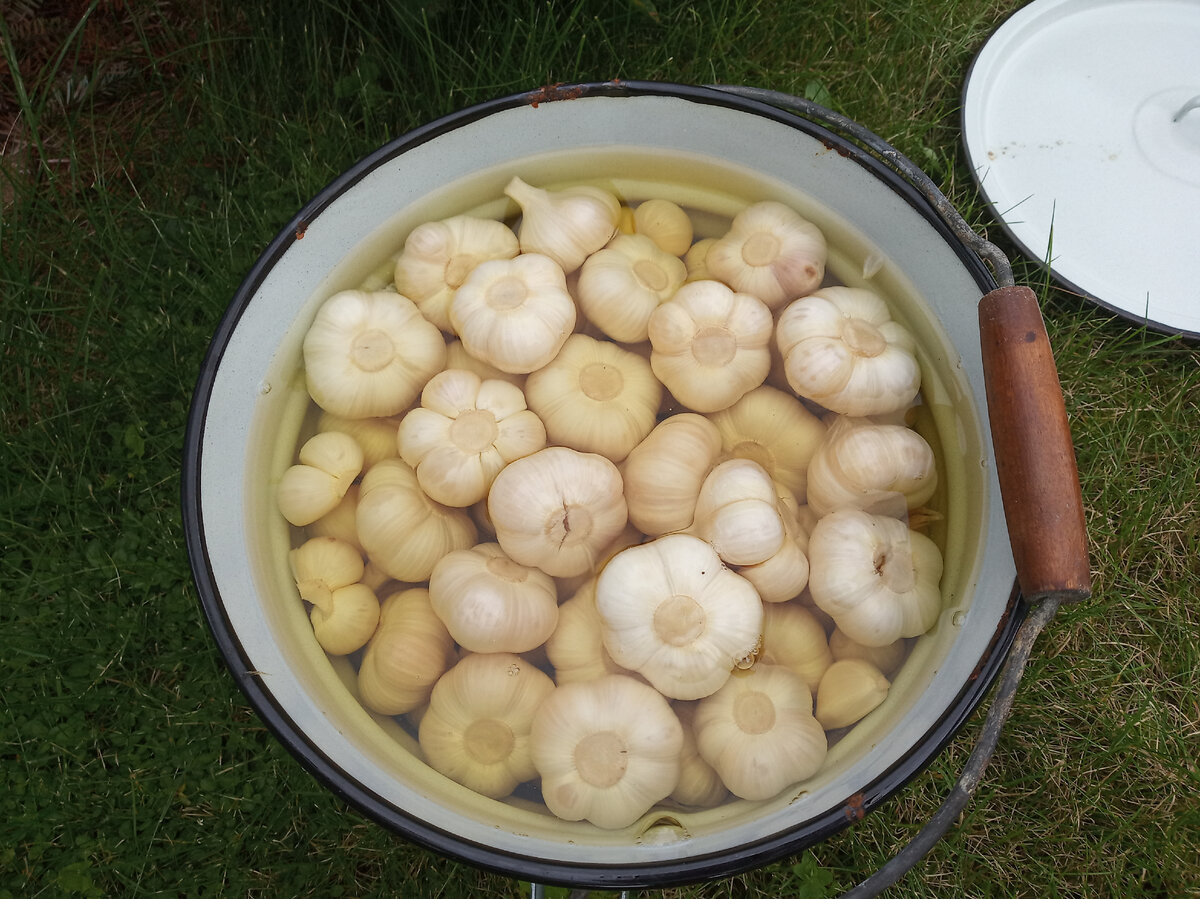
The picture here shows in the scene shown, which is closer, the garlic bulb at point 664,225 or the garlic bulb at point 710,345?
the garlic bulb at point 710,345

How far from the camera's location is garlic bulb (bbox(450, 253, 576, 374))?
34.9 inches

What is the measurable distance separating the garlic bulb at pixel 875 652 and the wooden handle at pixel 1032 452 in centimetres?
19

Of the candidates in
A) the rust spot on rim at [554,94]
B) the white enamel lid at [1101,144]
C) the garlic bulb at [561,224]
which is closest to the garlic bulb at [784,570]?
the garlic bulb at [561,224]

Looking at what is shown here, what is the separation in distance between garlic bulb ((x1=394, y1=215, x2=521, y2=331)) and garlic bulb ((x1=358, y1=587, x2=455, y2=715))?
1.06ft

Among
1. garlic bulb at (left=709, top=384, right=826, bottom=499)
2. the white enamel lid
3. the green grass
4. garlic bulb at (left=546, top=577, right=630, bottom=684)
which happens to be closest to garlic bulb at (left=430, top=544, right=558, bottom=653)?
garlic bulb at (left=546, top=577, right=630, bottom=684)

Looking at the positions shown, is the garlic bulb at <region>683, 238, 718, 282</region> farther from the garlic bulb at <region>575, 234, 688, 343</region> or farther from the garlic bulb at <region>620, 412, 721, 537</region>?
the garlic bulb at <region>620, 412, 721, 537</region>

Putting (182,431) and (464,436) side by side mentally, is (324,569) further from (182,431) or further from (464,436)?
(182,431)

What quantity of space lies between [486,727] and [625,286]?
484 millimetres

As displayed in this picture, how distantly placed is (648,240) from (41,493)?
3.29 ft

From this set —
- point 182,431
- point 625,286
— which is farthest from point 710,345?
point 182,431

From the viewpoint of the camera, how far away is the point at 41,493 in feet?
4.19

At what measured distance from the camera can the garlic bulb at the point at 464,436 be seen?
86cm

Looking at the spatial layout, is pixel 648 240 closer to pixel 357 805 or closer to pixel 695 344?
pixel 695 344

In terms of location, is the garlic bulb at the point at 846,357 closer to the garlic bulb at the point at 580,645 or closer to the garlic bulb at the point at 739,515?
the garlic bulb at the point at 739,515
